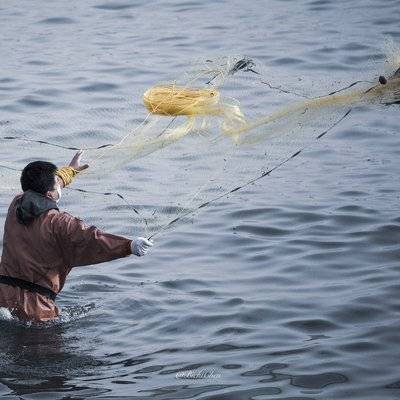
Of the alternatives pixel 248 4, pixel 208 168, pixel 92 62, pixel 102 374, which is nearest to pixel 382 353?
pixel 102 374

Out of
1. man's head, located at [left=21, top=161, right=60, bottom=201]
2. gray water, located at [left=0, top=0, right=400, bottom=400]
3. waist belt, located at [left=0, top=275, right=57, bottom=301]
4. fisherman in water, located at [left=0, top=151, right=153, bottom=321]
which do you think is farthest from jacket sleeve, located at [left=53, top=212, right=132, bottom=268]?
gray water, located at [left=0, top=0, right=400, bottom=400]

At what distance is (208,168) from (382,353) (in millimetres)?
5390

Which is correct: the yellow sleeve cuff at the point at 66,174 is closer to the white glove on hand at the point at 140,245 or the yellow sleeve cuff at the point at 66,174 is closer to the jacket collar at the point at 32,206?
the jacket collar at the point at 32,206

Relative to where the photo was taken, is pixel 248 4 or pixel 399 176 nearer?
pixel 399 176

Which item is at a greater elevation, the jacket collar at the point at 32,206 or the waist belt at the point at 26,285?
the jacket collar at the point at 32,206

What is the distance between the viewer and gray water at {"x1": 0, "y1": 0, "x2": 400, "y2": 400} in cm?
848

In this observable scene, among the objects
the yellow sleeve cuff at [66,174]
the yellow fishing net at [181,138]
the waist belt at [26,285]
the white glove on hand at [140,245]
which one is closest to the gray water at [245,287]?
the yellow fishing net at [181,138]

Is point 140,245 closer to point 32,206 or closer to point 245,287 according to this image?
point 32,206

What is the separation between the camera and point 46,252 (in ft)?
30.1

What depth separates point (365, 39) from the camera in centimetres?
2103

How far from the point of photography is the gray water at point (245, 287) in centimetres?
848

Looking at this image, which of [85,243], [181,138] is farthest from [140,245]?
[181,138]

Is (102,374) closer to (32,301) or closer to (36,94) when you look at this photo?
(32,301)

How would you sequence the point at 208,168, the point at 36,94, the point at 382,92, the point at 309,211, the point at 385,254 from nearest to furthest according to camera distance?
1. the point at 382,92
2. the point at 385,254
3. the point at 309,211
4. the point at 208,168
5. the point at 36,94
